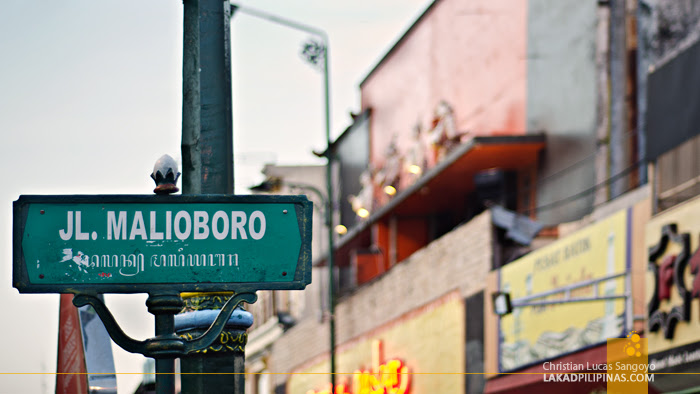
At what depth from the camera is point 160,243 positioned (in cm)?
500

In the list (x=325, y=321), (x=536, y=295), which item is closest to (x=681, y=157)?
(x=536, y=295)

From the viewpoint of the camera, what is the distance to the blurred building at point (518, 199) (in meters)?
18.5

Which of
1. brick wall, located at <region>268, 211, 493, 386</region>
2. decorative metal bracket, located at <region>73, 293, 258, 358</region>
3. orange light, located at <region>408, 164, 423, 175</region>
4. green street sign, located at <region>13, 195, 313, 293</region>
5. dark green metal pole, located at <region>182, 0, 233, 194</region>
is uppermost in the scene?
orange light, located at <region>408, 164, 423, 175</region>

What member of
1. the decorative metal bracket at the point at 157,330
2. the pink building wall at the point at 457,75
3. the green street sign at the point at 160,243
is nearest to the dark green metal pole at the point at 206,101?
the green street sign at the point at 160,243

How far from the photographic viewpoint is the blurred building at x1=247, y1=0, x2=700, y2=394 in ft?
60.6

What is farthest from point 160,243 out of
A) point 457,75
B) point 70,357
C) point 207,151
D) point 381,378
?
point 457,75

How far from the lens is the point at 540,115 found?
27641mm

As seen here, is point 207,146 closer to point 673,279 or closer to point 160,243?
point 160,243

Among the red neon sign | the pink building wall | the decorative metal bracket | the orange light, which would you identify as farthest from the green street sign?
the orange light

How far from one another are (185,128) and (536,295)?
55.6 feet

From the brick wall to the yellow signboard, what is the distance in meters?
2.03

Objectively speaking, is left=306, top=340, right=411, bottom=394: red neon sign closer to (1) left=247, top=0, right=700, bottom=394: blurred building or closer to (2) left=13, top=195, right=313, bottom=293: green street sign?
(1) left=247, top=0, right=700, bottom=394: blurred building

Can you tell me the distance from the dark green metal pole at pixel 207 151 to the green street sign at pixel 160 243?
0.65 metres

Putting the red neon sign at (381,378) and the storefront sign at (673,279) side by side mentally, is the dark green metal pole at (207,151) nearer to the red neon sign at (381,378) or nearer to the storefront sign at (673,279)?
the storefront sign at (673,279)
